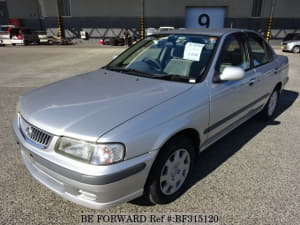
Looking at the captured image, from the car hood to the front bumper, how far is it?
22 centimetres

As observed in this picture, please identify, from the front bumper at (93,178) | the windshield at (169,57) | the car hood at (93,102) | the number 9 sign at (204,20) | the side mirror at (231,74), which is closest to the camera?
the front bumper at (93,178)

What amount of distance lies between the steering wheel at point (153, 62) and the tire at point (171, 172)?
3.53ft

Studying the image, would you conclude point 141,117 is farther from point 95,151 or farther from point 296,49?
point 296,49

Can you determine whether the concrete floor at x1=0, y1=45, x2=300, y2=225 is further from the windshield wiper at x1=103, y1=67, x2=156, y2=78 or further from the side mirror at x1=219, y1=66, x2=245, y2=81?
the windshield wiper at x1=103, y1=67, x2=156, y2=78

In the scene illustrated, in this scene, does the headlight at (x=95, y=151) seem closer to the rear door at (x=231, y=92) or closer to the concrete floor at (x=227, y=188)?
the concrete floor at (x=227, y=188)

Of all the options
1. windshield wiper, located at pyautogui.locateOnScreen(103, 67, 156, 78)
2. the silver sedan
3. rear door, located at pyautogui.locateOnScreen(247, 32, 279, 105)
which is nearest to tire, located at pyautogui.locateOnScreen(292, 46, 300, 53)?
rear door, located at pyautogui.locateOnScreen(247, 32, 279, 105)

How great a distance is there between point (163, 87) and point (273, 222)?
5.29 feet

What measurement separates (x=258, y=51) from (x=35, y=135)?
11.2ft

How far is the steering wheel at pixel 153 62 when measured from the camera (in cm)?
296

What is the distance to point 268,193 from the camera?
249 cm

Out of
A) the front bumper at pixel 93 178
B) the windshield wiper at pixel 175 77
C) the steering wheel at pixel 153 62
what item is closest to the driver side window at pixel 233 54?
the windshield wiper at pixel 175 77

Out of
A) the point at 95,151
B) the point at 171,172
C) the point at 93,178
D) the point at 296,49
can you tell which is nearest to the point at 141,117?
the point at 95,151

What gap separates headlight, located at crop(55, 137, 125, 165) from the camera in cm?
173

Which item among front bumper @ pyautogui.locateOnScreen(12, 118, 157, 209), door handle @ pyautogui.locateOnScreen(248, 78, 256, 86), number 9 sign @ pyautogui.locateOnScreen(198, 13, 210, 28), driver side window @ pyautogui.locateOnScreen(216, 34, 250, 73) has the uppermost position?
number 9 sign @ pyautogui.locateOnScreen(198, 13, 210, 28)
